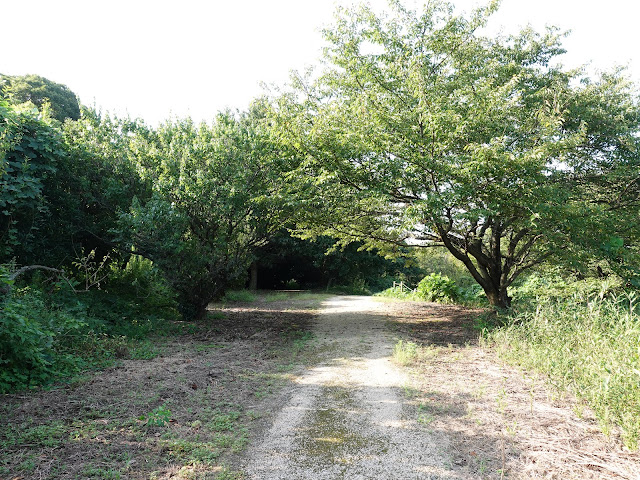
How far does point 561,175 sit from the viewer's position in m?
10.0

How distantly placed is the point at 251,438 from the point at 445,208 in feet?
20.0

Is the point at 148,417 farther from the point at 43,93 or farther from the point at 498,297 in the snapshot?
the point at 43,93

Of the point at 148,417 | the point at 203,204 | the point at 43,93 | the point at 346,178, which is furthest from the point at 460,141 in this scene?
the point at 43,93

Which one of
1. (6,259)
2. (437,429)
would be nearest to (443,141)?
(437,429)

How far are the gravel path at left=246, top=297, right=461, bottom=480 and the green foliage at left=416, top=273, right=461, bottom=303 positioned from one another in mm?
10878

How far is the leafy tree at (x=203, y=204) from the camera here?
8.31 m

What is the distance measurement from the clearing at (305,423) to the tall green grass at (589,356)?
217 millimetres

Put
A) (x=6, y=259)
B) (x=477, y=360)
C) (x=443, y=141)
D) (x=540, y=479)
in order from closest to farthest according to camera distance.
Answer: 1. (x=540, y=479)
2. (x=477, y=360)
3. (x=6, y=259)
4. (x=443, y=141)

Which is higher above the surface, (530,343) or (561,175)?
(561,175)

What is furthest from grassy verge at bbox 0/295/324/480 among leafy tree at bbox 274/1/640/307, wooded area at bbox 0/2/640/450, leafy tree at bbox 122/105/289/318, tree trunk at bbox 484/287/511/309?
tree trunk at bbox 484/287/511/309

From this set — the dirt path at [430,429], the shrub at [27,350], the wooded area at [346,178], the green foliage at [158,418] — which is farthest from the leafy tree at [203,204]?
the green foliage at [158,418]

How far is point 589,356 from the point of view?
435 centimetres

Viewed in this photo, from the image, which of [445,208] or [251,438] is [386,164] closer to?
[445,208]

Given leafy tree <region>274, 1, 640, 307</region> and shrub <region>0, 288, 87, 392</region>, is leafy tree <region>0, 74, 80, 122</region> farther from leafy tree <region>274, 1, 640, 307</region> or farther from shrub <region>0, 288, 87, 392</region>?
shrub <region>0, 288, 87, 392</region>
